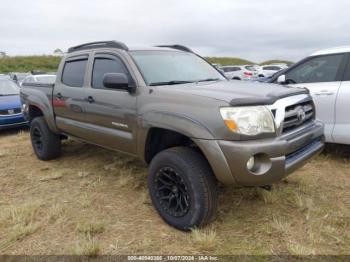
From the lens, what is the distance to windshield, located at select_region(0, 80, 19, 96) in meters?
9.24

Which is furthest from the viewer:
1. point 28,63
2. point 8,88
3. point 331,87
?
point 28,63

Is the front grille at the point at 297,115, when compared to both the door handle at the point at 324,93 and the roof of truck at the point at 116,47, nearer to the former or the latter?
the door handle at the point at 324,93

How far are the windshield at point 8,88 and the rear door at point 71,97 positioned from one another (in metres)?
4.95

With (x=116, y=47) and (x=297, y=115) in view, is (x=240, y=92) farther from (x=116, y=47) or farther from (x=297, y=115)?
(x=116, y=47)

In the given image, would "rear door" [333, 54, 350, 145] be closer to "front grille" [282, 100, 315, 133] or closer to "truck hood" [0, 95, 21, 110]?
"front grille" [282, 100, 315, 133]

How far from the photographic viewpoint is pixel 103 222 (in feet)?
11.2

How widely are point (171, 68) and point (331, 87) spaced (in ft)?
8.17

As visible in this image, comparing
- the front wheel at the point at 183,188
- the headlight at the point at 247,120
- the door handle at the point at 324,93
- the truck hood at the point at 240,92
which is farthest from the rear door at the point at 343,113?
the front wheel at the point at 183,188

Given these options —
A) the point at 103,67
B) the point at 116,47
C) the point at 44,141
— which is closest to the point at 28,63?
the point at 44,141

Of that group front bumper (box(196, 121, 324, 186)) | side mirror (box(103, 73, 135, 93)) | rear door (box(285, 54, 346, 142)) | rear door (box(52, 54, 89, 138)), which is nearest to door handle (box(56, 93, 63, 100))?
rear door (box(52, 54, 89, 138))

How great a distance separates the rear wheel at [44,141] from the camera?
18.0 feet

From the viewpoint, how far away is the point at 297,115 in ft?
10.7

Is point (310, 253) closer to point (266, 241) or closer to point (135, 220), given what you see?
point (266, 241)

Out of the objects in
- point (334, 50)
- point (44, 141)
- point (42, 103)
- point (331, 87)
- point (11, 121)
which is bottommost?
point (11, 121)
